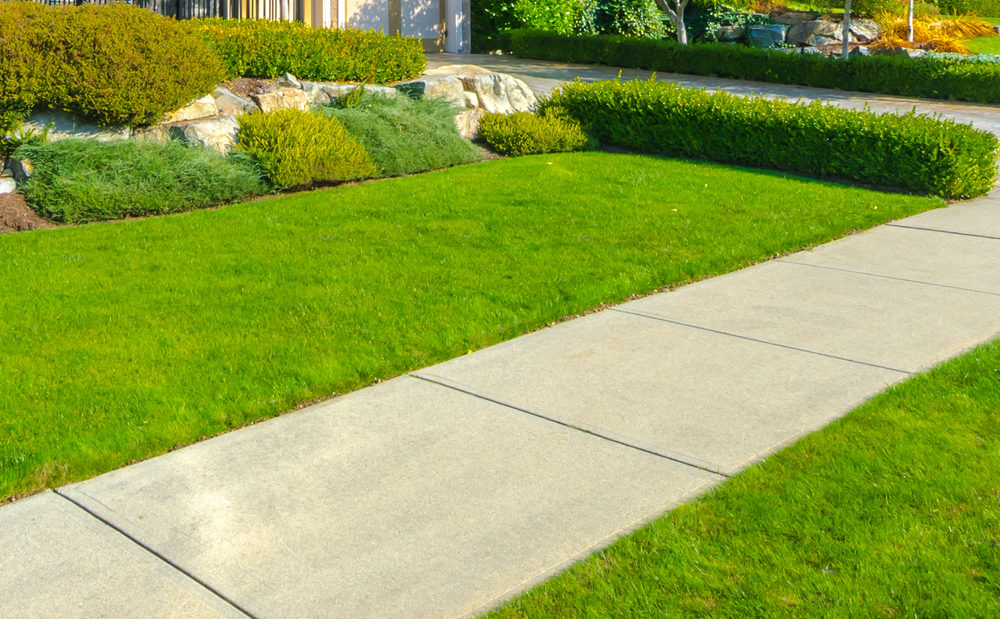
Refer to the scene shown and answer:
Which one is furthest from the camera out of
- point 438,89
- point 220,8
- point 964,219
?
point 220,8

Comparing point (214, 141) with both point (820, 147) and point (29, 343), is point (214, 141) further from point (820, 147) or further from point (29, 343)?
point (820, 147)

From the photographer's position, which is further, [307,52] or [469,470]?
[307,52]

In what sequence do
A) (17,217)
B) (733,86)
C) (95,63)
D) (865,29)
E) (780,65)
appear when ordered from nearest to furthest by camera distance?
1. (17,217)
2. (95,63)
3. (733,86)
4. (780,65)
5. (865,29)

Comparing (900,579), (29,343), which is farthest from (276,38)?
(900,579)

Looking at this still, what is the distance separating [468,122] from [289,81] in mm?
2591

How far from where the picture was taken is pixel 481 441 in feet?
16.0

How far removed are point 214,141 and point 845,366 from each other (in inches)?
301

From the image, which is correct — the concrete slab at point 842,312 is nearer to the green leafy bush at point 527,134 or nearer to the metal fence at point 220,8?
the green leafy bush at point 527,134

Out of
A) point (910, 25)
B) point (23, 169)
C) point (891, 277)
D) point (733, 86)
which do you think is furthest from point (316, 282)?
point (910, 25)

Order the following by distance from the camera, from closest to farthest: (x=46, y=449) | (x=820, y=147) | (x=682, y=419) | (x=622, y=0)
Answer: (x=46, y=449) → (x=682, y=419) → (x=820, y=147) → (x=622, y=0)

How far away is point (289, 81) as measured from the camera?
498 inches

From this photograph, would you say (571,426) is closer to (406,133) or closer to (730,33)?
(406,133)

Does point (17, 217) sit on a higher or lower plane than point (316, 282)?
higher

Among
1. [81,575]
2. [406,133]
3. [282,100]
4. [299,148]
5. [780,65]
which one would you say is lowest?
[81,575]
